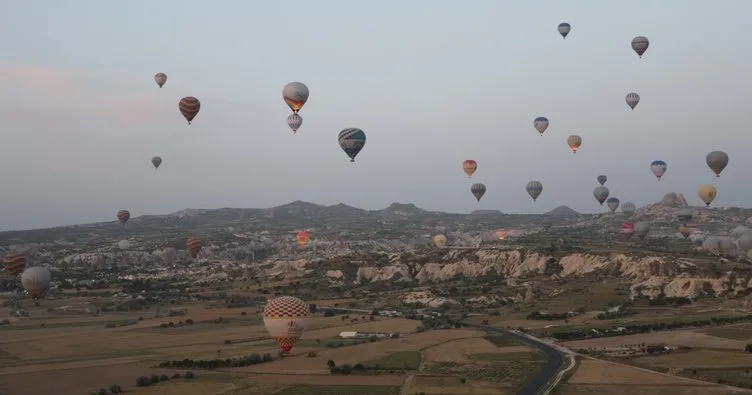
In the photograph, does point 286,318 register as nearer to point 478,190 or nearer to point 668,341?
point 668,341

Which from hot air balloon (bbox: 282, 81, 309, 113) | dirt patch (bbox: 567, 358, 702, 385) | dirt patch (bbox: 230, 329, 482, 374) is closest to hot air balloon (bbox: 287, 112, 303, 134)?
hot air balloon (bbox: 282, 81, 309, 113)

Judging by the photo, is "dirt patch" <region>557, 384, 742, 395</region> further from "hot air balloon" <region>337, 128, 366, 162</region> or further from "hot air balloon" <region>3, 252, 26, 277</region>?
"hot air balloon" <region>3, 252, 26, 277</region>

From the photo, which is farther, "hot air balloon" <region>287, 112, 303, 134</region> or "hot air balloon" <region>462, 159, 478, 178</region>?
"hot air balloon" <region>462, 159, 478, 178</region>

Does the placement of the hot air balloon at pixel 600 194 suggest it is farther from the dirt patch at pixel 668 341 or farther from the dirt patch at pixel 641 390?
the dirt patch at pixel 641 390

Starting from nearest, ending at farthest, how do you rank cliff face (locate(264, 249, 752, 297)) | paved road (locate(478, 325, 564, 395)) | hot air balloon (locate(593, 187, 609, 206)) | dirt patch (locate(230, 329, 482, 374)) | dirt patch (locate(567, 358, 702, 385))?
paved road (locate(478, 325, 564, 395)) → dirt patch (locate(567, 358, 702, 385)) → dirt patch (locate(230, 329, 482, 374)) → cliff face (locate(264, 249, 752, 297)) → hot air balloon (locate(593, 187, 609, 206))

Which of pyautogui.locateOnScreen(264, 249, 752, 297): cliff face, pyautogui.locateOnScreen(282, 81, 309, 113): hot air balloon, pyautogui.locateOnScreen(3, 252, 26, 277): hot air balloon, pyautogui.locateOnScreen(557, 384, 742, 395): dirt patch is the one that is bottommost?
pyautogui.locateOnScreen(557, 384, 742, 395): dirt patch

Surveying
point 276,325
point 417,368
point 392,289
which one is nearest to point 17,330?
point 276,325
